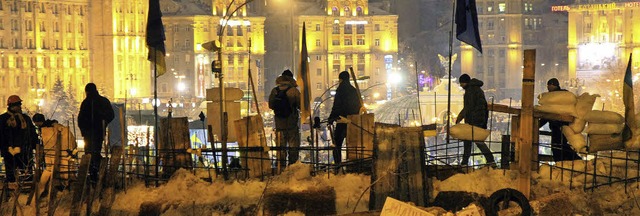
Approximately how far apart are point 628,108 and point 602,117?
31 centimetres

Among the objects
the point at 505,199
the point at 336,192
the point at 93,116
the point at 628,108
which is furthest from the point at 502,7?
the point at 505,199

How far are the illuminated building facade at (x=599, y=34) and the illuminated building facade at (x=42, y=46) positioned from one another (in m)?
45.4

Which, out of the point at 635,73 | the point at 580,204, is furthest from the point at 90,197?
the point at 635,73

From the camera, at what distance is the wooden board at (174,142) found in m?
16.0

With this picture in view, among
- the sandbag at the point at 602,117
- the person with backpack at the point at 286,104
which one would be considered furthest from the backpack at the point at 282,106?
the sandbag at the point at 602,117

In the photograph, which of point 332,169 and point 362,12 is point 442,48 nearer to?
point 362,12

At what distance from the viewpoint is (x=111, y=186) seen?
14398 millimetres

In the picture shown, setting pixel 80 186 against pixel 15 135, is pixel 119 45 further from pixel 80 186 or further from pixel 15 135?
pixel 80 186

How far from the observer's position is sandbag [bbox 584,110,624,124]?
569 inches

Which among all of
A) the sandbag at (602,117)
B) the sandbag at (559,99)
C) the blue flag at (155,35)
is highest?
the blue flag at (155,35)

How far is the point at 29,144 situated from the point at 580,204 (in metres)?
7.13

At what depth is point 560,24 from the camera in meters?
136

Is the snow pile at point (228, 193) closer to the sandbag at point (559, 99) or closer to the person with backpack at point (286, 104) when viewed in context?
the sandbag at point (559, 99)

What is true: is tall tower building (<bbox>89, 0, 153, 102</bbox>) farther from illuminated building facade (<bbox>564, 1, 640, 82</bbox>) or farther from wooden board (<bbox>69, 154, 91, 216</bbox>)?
wooden board (<bbox>69, 154, 91, 216</bbox>)
